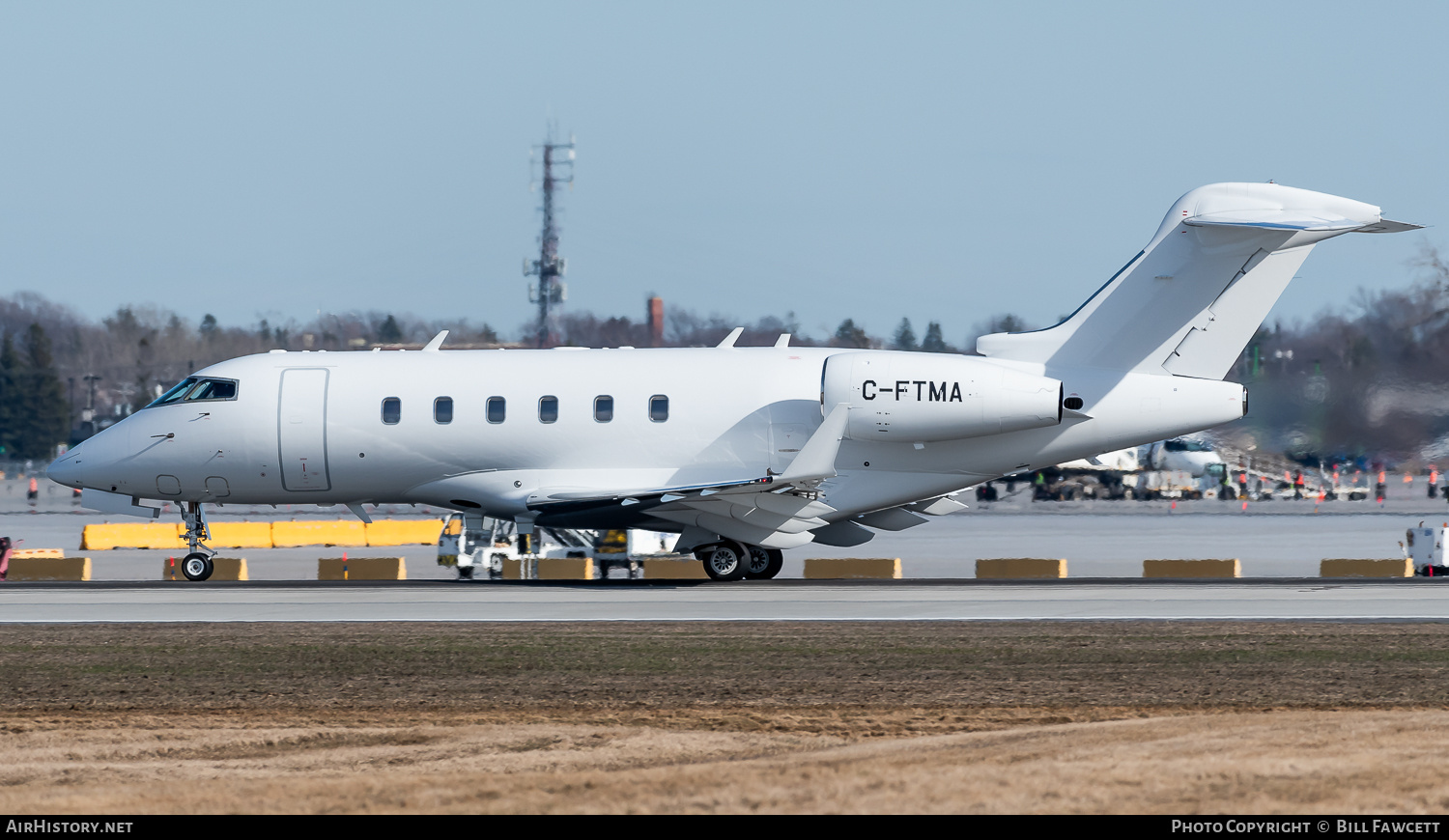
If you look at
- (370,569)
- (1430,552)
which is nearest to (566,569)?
(370,569)

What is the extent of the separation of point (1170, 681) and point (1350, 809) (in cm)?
665

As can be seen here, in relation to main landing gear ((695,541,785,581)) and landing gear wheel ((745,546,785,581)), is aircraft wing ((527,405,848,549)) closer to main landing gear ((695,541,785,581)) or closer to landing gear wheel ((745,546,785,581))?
main landing gear ((695,541,785,581))

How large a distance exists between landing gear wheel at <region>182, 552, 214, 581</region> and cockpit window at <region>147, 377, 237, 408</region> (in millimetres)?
2851

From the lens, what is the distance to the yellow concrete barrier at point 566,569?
97.0 feet

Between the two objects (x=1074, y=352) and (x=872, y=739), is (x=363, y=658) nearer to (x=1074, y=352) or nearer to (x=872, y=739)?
(x=872, y=739)

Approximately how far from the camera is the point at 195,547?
28.8 metres

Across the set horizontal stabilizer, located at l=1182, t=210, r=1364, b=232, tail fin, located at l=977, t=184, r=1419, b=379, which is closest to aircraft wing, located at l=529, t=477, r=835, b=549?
tail fin, located at l=977, t=184, r=1419, b=379

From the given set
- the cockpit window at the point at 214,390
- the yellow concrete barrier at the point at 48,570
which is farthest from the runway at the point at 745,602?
the cockpit window at the point at 214,390

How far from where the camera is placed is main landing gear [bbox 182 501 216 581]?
28.2 meters

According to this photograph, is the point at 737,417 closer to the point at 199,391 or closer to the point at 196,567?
the point at 199,391

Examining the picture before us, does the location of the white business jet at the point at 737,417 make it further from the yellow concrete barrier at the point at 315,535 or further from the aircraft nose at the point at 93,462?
the yellow concrete barrier at the point at 315,535

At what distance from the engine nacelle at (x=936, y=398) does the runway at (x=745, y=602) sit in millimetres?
2592

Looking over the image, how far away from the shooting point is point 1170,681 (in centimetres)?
1432

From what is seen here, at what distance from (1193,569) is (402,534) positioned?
74.3ft
